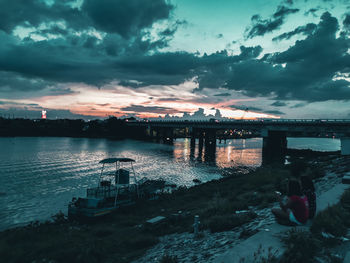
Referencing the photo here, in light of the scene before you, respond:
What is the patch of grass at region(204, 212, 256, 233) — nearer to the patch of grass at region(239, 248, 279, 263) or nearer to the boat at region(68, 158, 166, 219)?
the patch of grass at region(239, 248, 279, 263)

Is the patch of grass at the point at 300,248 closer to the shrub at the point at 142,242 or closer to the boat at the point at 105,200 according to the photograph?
the shrub at the point at 142,242

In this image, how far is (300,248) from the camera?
7422mm

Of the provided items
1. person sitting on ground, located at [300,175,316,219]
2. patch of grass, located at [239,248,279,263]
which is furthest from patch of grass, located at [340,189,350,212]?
patch of grass, located at [239,248,279,263]

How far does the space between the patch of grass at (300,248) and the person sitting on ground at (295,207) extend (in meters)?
1.25

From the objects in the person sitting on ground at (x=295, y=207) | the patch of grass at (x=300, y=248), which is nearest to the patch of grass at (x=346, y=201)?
the person sitting on ground at (x=295, y=207)

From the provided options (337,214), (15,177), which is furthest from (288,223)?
(15,177)

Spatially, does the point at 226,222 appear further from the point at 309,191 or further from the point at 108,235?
A: the point at 108,235

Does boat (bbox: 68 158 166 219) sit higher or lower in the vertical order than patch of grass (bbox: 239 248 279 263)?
lower

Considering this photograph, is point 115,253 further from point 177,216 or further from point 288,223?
point 288,223

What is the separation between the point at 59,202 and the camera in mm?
27312

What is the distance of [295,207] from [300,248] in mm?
2221

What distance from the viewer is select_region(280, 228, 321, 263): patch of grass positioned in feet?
23.3

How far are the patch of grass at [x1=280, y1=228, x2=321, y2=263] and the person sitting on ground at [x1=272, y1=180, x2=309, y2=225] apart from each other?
4.10ft

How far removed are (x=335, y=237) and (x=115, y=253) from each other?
9.87 meters
